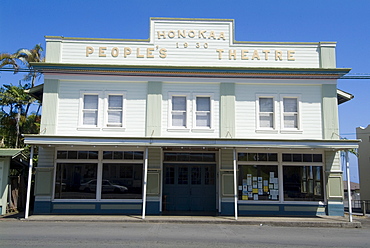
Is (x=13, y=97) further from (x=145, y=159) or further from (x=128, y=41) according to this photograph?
(x=145, y=159)

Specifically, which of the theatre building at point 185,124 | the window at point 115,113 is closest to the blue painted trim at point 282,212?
the theatre building at point 185,124

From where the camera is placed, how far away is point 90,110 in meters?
16.5

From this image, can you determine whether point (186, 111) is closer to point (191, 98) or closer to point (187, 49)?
point (191, 98)

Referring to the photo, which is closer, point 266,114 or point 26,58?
point 266,114

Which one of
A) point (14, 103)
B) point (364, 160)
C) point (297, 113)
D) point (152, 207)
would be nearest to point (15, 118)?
point (14, 103)

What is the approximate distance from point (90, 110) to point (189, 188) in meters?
5.54

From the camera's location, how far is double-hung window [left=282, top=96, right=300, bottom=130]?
16859 mm

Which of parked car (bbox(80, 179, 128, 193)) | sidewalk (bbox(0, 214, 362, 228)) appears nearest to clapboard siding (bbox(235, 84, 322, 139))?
sidewalk (bbox(0, 214, 362, 228))

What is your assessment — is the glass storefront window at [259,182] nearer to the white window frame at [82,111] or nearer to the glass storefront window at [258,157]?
the glass storefront window at [258,157]

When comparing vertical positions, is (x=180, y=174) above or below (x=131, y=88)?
below

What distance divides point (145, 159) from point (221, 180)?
345cm

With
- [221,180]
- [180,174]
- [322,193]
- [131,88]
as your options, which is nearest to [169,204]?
[180,174]

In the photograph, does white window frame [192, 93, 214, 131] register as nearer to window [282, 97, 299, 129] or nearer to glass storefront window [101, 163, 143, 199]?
glass storefront window [101, 163, 143, 199]

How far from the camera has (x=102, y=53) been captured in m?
17.2
